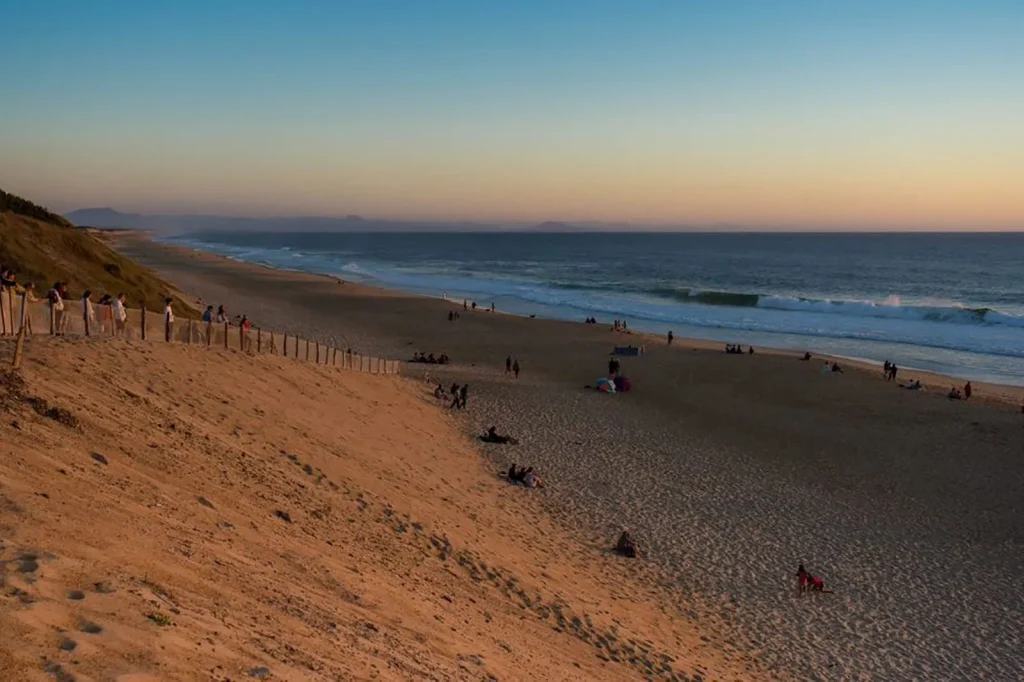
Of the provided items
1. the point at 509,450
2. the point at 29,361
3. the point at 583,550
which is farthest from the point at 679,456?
the point at 29,361

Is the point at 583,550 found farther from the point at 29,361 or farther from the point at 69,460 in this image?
the point at 29,361

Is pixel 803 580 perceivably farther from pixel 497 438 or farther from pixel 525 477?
pixel 497 438

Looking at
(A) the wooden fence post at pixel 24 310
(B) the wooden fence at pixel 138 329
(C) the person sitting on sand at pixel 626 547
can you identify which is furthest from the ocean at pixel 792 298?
(A) the wooden fence post at pixel 24 310

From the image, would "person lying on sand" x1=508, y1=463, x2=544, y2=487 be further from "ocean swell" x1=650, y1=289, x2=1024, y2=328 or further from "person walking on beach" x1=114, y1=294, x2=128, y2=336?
"ocean swell" x1=650, y1=289, x2=1024, y2=328

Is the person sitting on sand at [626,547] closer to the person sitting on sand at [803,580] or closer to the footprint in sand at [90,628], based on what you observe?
the person sitting on sand at [803,580]

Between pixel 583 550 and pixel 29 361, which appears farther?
pixel 583 550

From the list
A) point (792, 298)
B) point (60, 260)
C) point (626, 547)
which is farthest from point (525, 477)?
point (792, 298)
